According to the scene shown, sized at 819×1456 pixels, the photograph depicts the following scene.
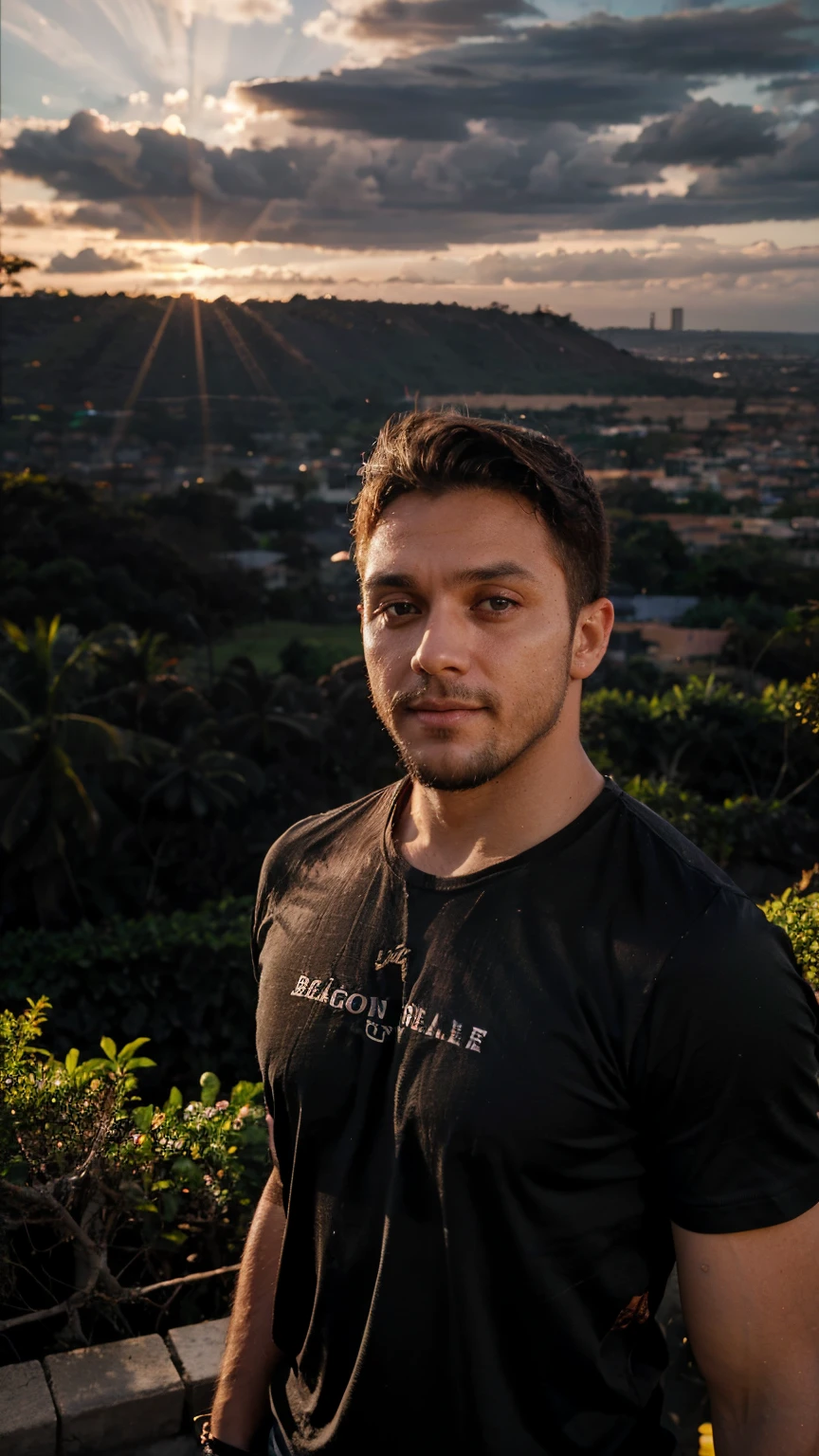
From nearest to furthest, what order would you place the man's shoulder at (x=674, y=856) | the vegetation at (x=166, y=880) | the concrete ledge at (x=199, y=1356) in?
the man's shoulder at (x=674, y=856) < the concrete ledge at (x=199, y=1356) < the vegetation at (x=166, y=880)

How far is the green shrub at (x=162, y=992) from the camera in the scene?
1627 centimetres

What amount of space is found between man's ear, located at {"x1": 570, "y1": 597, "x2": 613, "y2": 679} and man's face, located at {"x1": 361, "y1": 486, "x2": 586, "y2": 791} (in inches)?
1.5

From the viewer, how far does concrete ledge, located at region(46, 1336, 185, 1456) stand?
10.9 feet

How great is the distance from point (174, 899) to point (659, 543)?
30.5m

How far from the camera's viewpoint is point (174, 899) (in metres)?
21.3

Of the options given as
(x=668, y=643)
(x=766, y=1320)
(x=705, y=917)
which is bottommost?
(x=668, y=643)

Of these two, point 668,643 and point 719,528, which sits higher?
point 719,528

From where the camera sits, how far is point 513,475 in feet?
6.72

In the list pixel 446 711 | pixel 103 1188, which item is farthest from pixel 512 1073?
pixel 103 1188

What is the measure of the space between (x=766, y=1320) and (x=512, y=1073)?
0.47m

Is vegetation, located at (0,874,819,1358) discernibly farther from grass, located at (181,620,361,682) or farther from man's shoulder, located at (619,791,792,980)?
grass, located at (181,620,361,682)

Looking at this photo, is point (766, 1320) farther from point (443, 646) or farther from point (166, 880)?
point (166, 880)

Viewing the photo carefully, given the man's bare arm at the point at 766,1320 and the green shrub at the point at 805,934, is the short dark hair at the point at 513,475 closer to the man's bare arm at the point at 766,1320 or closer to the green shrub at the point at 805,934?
the man's bare arm at the point at 766,1320

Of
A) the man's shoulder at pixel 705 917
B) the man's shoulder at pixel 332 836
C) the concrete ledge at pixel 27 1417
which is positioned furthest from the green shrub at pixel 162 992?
the man's shoulder at pixel 705 917
